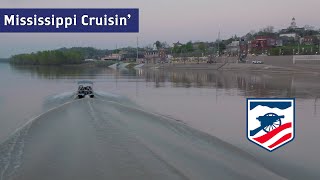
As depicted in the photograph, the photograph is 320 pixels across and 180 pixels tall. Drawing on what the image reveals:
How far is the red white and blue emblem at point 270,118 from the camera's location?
558 cm

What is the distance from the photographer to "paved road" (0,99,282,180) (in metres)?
6.75

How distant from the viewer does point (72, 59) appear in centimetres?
12150

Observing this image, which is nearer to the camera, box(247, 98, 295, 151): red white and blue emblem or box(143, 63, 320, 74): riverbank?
box(247, 98, 295, 151): red white and blue emblem

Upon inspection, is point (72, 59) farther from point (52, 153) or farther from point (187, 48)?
point (52, 153)

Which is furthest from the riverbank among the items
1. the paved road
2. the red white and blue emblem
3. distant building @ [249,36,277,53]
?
the red white and blue emblem

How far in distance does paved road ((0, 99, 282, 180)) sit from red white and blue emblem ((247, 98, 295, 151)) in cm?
121

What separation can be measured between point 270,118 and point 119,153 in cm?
346

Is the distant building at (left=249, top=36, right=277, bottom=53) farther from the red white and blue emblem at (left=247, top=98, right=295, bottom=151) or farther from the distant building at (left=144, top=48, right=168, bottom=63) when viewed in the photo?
the red white and blue emblem at (left=247, top=98, right=295, bottom=151)

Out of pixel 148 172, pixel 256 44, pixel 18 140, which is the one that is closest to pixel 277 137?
pixel 148 172

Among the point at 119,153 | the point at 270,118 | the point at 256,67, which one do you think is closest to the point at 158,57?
the point at 256,67

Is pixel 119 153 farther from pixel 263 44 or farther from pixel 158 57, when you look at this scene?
pixel 158 57

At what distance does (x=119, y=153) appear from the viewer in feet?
26.1

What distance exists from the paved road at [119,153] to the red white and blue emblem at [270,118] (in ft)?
3.98

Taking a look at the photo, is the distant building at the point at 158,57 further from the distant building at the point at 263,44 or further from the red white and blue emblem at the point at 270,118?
the red white and blue emblem at the point at 270,118
